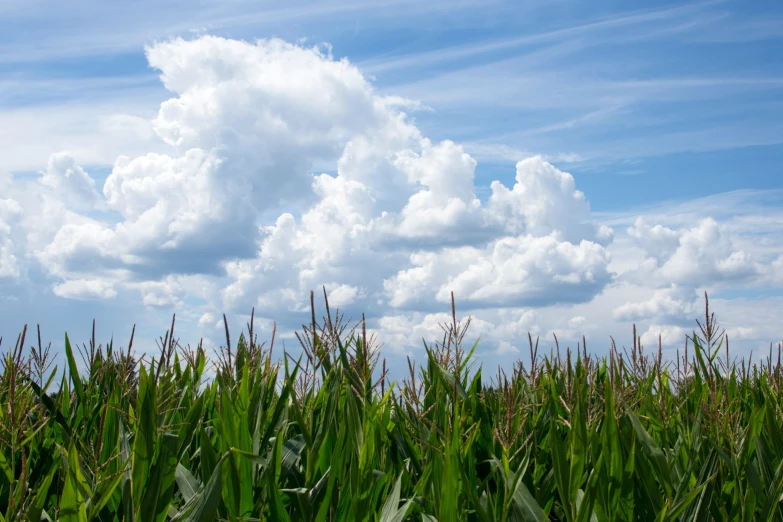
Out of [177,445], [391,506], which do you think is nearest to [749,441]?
[391,506]

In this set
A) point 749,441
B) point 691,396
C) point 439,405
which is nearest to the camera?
point 749,441

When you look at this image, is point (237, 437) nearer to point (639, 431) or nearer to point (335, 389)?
point (335, 389)

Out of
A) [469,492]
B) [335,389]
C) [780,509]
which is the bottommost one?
[780,509]

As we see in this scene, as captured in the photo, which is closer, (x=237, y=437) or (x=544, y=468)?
(x=237, y=437)

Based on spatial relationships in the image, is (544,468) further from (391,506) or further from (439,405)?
(391,506)

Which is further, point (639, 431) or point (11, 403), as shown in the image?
point (639, 431)

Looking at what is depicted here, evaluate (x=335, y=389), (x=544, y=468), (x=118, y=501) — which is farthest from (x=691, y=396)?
(x=118, y=501)

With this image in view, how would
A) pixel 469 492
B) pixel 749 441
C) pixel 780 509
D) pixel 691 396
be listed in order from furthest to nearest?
pixel 691 396 → pixel 749 441 → pixel 780 509 → pixel 469 492

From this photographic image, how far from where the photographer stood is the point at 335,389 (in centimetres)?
356

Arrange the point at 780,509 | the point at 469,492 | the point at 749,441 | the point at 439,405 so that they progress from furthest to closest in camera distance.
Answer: the point at 439,405
the point at 749,441
the point at 780,509
the point at 469,492

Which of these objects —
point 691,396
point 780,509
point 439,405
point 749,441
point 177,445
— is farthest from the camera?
point 691,396

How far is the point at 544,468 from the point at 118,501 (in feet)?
7.29

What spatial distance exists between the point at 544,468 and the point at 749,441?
1086mm

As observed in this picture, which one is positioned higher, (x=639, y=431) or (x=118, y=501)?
(x=639, y=431)
